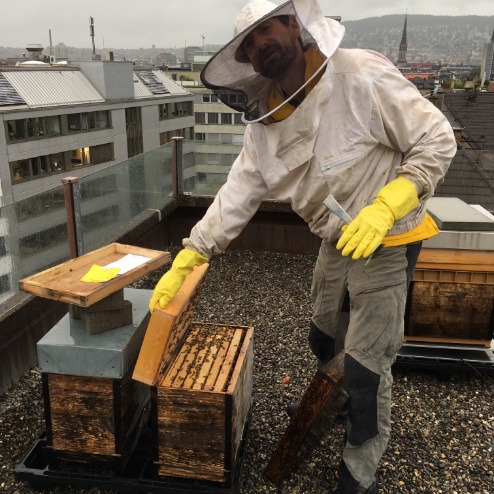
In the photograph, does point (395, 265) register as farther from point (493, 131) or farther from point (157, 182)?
point (493, 131)

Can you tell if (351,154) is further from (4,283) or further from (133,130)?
(133,130)

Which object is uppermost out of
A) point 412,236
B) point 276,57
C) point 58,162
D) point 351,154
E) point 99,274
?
point 276,57

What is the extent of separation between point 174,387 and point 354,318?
0.90m

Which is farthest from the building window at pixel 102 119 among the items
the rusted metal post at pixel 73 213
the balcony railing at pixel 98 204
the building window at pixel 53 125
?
the rusted metal post at pixel 73 213

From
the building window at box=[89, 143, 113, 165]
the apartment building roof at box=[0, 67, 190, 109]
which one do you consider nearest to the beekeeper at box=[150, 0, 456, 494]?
the apartment building roof at box=[0, 67, 190, 109]

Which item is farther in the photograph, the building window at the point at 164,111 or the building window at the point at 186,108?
the building window at the point at 186,108

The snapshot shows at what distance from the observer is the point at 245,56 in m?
2.17

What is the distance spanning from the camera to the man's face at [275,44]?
6.65ft

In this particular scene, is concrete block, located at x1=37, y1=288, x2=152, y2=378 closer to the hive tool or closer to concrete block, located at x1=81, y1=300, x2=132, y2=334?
concrete block, located at x1=81, y1=300, x2=132, y2=334

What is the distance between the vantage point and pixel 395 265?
2309 millimetres

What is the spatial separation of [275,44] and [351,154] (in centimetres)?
55

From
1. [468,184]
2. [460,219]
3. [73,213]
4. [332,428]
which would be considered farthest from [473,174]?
[73,213]

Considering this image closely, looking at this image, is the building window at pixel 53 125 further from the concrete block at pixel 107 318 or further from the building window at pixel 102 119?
the concrete block at pixel 107 318

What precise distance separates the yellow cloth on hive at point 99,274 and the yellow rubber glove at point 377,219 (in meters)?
1.25
